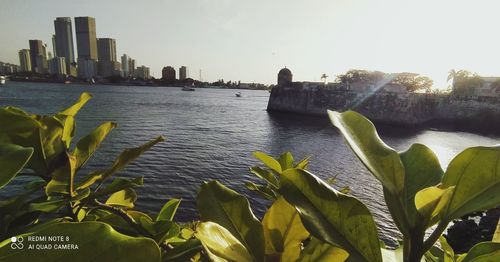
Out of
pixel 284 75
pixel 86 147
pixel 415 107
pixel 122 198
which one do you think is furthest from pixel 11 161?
pixel 284 75

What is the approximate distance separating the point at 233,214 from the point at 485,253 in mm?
599

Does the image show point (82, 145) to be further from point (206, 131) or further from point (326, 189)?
point (206, 131)

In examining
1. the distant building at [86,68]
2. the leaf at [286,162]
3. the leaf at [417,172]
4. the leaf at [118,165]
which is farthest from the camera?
the distant building at [86,68]

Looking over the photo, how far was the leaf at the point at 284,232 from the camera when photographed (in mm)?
831

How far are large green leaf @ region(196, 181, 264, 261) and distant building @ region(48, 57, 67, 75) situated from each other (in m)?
190

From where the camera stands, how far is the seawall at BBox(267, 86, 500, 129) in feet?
152

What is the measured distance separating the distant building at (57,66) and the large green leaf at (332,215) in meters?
190

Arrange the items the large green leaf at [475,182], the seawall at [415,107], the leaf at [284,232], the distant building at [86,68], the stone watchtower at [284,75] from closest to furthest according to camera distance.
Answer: the large green leaf at [475,182]
the leaf at [284,232]
the seawall at [415,107]
the stone watchtower at [284,75]
the distant building at [86,68]

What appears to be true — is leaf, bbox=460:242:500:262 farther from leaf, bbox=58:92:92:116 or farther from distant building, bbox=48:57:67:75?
distant building, bbox=48:57:67:75

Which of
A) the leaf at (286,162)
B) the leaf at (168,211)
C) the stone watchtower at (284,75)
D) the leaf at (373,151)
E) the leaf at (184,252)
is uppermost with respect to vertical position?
the stone watchtower at (284,75)

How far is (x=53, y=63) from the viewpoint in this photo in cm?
16062

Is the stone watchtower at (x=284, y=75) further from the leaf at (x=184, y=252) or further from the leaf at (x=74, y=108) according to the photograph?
the leaf at (x=184, y=252)

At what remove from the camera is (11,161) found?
0.65 m

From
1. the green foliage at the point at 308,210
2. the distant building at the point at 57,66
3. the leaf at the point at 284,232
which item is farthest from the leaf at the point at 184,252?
the distant building at the point at 57,66
